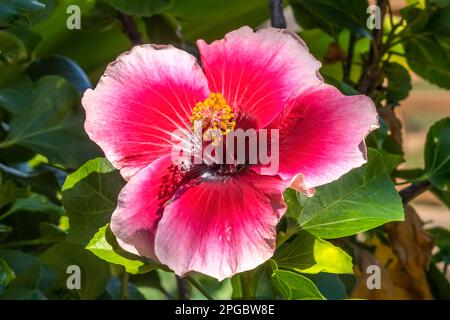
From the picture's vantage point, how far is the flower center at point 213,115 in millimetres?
708

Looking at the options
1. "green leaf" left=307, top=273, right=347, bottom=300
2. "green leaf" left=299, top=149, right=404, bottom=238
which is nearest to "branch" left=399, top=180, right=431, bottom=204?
"green leaf" left=307, top=273, right=347, bottom=300

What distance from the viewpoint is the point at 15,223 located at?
1.11m

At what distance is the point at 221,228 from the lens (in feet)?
2.11

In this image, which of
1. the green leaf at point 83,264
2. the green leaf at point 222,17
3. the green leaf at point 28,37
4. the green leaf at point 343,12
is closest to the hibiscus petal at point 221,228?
the green leaf at point 83,264

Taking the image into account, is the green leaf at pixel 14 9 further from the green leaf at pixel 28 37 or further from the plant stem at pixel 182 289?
the plant stem at pixel 182 289

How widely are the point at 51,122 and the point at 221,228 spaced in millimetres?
454

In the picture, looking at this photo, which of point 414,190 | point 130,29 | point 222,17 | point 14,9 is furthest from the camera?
point 222,17

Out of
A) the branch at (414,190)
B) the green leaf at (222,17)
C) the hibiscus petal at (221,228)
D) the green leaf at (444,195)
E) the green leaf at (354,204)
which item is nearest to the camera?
the hibiscus petal at (221,228)

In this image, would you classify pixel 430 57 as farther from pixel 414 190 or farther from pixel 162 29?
pixel 162 29

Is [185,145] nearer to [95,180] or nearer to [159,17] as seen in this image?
[95,180]

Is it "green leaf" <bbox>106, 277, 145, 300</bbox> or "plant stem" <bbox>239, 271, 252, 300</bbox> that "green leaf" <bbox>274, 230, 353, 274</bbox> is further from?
"green leaf" <bbox>106, 277, 145, 300</bbox>

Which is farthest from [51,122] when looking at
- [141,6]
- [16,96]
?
[141,6]

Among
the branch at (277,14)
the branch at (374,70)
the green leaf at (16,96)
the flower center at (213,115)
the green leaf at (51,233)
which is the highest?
the branch at (277,14)
